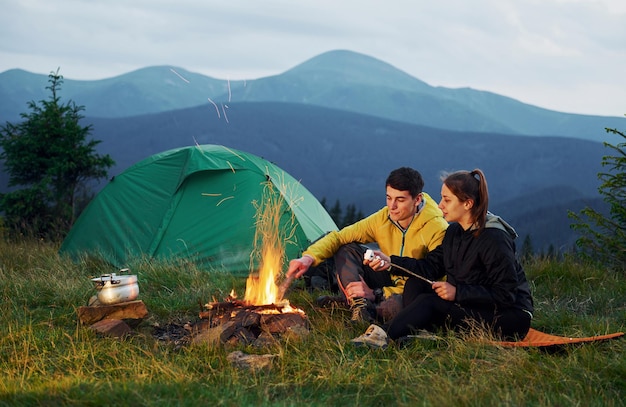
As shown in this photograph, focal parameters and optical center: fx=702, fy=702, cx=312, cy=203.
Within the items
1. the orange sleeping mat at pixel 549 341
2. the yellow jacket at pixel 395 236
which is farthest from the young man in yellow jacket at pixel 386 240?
the orange sleeping mat at pixel 549 341

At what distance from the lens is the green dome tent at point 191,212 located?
822 centimetres

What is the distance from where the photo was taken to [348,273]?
573 centimetres

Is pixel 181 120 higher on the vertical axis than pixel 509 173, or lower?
higher

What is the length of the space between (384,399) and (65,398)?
1.69 meters

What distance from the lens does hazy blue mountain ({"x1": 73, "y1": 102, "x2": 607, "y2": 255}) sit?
103 meters

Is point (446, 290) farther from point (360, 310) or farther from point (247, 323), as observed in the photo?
point (247, 323)

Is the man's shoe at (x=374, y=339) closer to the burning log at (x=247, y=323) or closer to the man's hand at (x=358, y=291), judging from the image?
the burning log at (x=247, y=323)

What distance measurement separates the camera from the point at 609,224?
27.0 ft

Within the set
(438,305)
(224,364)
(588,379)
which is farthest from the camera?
(438,305)

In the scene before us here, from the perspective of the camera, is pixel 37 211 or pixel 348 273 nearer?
pixel 348 273

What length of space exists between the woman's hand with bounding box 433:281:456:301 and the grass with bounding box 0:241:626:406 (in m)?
0.28

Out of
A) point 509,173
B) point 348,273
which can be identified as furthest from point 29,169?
point 509,173

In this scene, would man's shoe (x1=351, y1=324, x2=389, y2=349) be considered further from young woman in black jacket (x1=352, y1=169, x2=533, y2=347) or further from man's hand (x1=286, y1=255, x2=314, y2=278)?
man's hand (x1=286, y1=255, x2=314, y2=278)

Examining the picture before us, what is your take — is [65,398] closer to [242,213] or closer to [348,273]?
[348,273]
